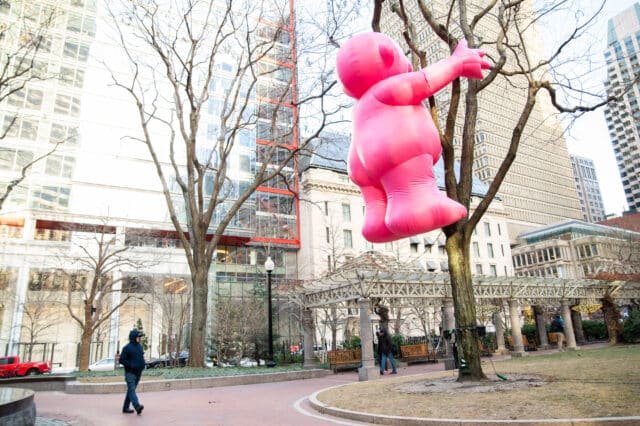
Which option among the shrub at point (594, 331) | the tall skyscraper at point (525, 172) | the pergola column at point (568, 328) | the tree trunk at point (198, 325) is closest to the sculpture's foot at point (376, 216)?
the tree trunk at point (198, 325)

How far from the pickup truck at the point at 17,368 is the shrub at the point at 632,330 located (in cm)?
3374

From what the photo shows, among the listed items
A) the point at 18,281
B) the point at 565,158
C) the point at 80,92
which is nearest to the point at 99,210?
the point at 18,281

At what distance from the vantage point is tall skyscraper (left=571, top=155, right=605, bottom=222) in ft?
480

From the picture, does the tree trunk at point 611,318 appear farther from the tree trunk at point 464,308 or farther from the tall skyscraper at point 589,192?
the tall skyscraper at point 589,192

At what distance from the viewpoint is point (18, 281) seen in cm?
3328

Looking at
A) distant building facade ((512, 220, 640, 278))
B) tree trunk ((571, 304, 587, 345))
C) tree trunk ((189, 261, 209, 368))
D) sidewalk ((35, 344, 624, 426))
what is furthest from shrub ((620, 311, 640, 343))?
distant building facade ((512, 220, 640, 278))

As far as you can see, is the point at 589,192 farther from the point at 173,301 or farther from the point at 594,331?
the point at 173,301

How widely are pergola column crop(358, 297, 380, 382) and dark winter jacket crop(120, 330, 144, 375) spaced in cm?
833

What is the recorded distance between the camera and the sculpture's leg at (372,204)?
580 centimetres

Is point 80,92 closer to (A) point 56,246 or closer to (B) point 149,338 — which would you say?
(A) point 56,246

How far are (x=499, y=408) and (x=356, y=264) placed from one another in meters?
15.2

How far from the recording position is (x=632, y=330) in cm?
2261

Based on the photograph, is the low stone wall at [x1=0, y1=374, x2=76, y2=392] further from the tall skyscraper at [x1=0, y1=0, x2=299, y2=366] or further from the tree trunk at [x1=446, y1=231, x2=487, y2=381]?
the tall skyscraper at [x1=0, y1=0, x2=299, y2=366]

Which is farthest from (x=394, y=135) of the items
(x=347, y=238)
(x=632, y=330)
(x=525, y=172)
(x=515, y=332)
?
(x=525, y=172)
